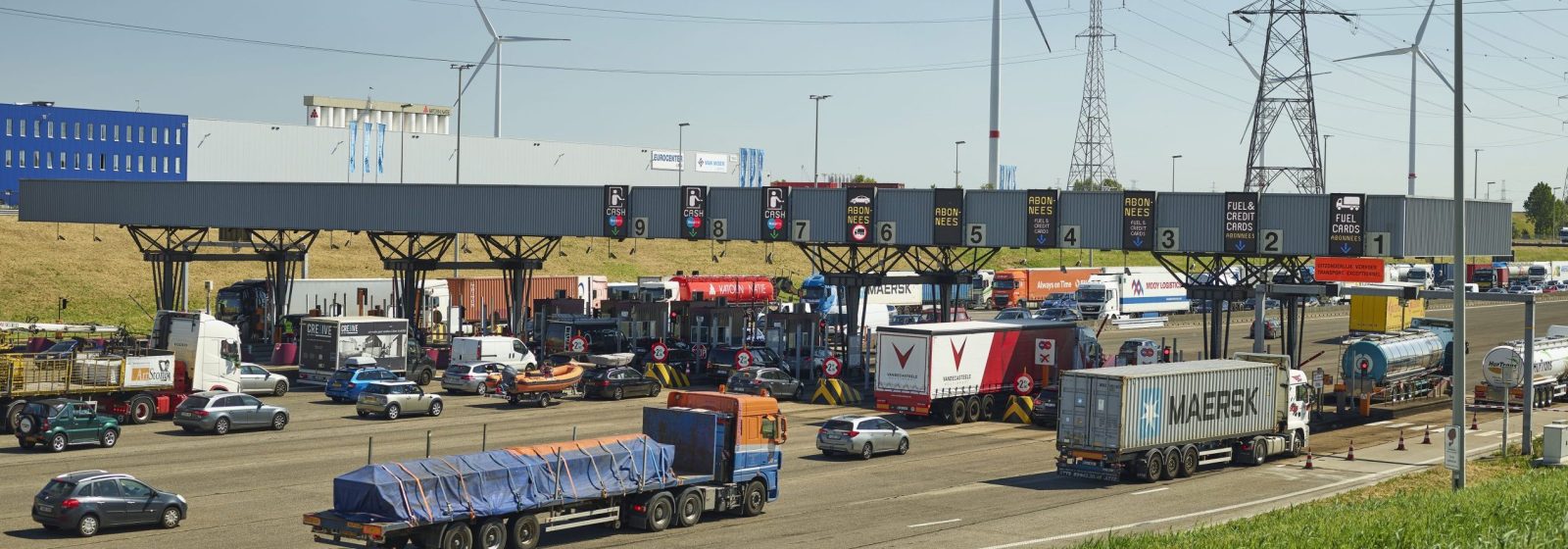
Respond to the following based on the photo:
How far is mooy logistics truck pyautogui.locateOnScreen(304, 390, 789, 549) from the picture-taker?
22938 mm

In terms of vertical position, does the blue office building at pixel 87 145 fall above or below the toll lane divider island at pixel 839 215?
above

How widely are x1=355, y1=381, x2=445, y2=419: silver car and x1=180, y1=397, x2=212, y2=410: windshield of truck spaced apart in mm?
5306

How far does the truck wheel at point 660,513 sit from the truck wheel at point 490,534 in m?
3.31

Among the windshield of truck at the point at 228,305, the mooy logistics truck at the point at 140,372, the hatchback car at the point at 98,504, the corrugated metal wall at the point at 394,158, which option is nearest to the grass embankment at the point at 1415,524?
the hatchback car at the point at 98,504

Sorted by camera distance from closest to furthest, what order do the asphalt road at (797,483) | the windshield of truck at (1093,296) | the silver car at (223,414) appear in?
the asphalt road at (797,483)
the silver car at (223,414)
the windshield of truck at (1093,296)

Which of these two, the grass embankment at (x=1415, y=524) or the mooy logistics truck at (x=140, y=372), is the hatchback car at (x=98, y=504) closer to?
the mooy logistics truck at (x=140, y=372)

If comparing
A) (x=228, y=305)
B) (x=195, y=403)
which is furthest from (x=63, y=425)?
(x=228, y=305)

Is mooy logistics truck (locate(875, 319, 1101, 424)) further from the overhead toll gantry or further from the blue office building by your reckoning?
the blue office building

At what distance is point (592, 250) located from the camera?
4695 inches

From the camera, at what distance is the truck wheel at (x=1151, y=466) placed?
113 feet

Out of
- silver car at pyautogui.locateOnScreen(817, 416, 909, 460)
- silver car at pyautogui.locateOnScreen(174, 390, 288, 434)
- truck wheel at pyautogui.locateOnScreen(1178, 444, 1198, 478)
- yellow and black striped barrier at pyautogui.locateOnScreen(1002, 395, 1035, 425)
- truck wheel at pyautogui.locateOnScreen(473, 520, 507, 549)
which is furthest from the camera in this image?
yellow and black striped barrier at pyautogui.locateOnScreen(1002, 395, 1035, 425)

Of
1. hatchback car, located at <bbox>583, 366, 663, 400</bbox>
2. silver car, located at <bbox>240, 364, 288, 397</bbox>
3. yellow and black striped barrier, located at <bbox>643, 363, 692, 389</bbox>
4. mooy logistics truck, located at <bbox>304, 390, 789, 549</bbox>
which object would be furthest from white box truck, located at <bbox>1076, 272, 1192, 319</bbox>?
mooy logistics truck, located at <bbox>304, 390, 789, 549</bbox>

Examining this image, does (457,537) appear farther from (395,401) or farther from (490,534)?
(395,401)

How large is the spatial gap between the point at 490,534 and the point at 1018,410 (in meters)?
25.8
